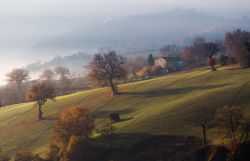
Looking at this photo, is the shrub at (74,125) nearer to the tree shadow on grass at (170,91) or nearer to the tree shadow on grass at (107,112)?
the tree shadow on grass at (107,112)

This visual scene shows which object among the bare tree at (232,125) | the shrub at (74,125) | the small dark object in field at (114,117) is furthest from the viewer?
the small dark object in field at (114,117)

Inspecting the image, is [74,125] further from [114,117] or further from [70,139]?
[114,117]

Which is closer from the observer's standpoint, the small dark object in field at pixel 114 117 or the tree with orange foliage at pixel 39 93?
the small dark object in field at pixel 114 117

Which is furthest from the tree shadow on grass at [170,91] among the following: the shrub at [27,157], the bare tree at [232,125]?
the shrub at [27,157]

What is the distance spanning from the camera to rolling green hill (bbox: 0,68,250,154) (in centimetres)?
8556

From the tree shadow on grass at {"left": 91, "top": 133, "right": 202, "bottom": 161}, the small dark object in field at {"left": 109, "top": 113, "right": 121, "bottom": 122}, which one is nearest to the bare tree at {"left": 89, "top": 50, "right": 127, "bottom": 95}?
the small dark object in field at {"left": 109, "top": 113, "right": 121, "bottom": 122}

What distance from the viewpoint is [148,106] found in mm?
102375

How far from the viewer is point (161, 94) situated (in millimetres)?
112062

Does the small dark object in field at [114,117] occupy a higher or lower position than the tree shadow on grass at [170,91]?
lower

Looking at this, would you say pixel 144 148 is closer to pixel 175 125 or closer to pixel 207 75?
pixel 175 125

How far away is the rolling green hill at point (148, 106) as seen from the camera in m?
85.6

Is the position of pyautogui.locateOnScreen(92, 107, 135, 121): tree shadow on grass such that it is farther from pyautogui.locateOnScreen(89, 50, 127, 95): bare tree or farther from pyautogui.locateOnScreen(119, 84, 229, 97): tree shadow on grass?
pyautogui.locateOnScreen(89, 50, 127, 95): bare tree

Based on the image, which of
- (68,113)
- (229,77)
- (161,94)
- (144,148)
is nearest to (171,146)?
(144,148)

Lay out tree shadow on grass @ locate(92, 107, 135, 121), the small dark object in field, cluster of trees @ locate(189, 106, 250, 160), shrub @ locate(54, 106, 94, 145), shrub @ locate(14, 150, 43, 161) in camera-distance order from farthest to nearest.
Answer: tree shadow on grass @ locate(92, 107, 135, 121) < the small dark object in field < shrub @ locate(54, 106, 94, 145) < shrub @ locate(14, 150, 43, 161) < cluster of trees @ locate(189, 106, 250, 160)
